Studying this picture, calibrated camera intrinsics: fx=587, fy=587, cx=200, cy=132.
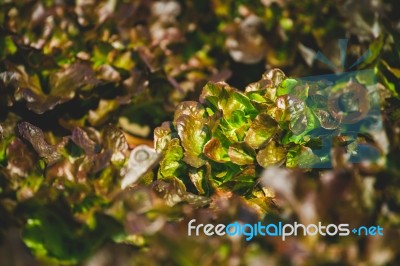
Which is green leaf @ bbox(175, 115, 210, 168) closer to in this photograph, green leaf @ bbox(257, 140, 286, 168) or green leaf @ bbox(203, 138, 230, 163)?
green leaf @ bbox(203, 138, 230, 163)

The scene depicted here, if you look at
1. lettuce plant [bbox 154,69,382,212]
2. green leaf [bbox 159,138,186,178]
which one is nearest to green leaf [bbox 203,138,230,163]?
lettuce plant [bbox 154,69,382,212]

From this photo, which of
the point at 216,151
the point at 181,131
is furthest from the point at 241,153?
the point at 181,131

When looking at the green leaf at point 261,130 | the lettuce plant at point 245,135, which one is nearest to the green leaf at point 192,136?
the lettuce plant at point 245,135

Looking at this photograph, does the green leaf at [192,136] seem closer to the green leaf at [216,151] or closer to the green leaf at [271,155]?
the green leaf at [216,151]

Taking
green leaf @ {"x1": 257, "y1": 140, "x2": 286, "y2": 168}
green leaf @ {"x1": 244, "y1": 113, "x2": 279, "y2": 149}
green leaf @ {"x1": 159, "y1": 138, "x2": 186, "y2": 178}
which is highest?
green leaf @ {"x1": 244, "y1": 113, "x2": 279, "y2": 149}

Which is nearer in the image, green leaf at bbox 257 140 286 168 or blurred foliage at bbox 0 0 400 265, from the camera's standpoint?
blurred foliage at bbox 0 0 400 265

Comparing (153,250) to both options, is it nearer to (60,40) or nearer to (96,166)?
(96,166)

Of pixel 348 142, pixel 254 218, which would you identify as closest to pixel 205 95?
pixel 348 142

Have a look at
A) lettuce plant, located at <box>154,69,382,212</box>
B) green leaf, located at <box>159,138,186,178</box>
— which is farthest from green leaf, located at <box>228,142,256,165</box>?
green leaf, located at <box>159,138,186,178</box>

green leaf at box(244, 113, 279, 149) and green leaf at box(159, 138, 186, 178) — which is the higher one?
green leaf at box(244, 113, 279, 149)
